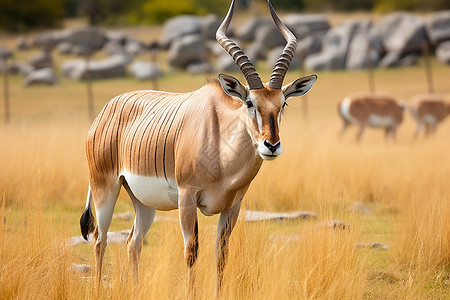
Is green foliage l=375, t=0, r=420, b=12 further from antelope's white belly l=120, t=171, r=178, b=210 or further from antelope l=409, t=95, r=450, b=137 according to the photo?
antelope's white belly l=120, t=171, r=178, b=210

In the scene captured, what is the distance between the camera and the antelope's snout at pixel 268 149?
15.0ft

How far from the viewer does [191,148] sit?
5.18m

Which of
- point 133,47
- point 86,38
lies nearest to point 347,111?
point 133,47

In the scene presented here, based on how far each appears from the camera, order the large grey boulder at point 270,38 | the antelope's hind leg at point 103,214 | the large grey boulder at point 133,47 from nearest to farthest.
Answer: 1. the antelope's hind leg at point 103,214
2. the large grey boulder at point 133,47
3. the large grey boulder at point 270,38

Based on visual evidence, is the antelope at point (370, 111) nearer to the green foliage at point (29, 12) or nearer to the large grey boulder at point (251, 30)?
the large grey boulder at point (251, 30)

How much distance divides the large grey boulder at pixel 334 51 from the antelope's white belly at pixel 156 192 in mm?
27145

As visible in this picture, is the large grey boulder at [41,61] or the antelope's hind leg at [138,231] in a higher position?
the large grey boulder at [41,61]

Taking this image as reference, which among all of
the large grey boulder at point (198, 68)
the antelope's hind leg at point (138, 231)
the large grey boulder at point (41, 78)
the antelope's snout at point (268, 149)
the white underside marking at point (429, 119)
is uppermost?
the antelope's snout at point (268, 149)

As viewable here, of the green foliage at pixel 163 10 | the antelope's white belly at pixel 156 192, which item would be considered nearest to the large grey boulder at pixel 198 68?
the green foliage at pixel 163 10

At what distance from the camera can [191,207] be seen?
507 centimetres

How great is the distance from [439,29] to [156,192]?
1235 inches

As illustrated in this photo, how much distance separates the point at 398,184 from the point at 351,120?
278 inches

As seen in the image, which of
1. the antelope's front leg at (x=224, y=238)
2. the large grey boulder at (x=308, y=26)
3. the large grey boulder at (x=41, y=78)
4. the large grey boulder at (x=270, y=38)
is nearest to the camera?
the antelope's front leg at (x=224, y=238)

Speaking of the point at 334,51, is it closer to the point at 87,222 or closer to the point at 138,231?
the point at 87,222
